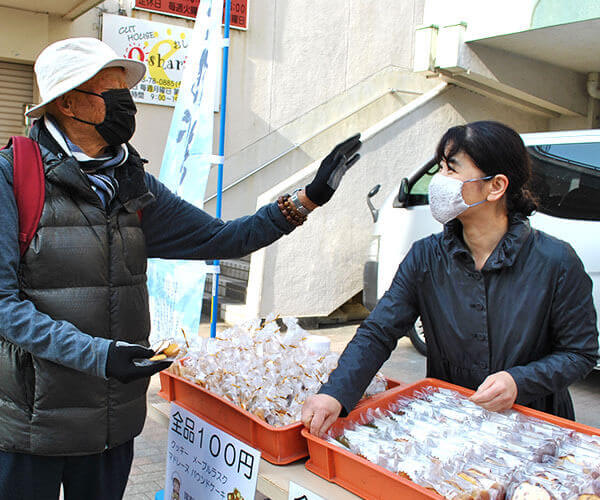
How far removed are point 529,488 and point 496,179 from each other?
3.40 ft

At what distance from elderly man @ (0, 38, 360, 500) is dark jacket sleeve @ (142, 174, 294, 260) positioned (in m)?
0.20

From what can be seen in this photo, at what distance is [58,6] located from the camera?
7.47m

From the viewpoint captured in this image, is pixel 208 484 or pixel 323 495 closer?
pixel 323 495

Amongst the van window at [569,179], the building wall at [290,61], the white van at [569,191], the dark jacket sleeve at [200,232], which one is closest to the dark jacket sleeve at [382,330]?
the dark jacket sleeve at [200,232]

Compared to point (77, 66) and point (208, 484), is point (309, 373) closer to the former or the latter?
point (208, 484)

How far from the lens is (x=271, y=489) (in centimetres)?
Result: 167

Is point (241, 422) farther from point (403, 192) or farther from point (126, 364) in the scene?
point (403, 192)

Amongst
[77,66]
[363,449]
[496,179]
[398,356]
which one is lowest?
[398,356]

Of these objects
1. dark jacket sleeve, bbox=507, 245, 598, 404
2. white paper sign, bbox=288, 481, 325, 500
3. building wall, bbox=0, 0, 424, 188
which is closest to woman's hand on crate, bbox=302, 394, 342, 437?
white paper sign, bbox=288, 481, 325, 500

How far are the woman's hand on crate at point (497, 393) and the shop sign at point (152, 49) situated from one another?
23.8 ft

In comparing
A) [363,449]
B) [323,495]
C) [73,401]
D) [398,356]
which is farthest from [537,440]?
[398,356]

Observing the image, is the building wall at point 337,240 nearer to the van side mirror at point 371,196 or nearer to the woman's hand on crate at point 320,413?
the van side mirror at point 371,196

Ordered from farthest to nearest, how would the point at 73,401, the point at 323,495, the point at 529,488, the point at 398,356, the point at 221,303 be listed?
the point at 221,303
the point at 398,356
the point at 73,401
the point at 323,495
the point at 529,488

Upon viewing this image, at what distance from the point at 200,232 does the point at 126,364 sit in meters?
0.78
